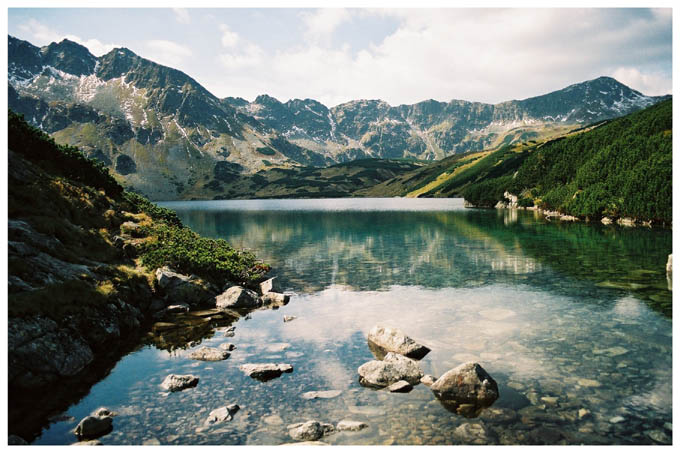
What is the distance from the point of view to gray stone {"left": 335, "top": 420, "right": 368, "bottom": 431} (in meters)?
14.0

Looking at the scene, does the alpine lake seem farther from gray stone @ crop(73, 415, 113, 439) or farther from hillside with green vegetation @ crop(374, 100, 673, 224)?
hillside with green vegetation @ crop(374, 100, 673, 224)

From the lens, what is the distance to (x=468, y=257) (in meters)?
51.9

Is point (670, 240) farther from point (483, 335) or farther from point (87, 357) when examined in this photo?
point (87, 357)

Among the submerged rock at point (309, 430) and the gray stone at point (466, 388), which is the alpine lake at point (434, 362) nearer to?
the submerged rock at point (309, 430)

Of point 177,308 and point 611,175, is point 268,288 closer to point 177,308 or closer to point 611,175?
point 177,308

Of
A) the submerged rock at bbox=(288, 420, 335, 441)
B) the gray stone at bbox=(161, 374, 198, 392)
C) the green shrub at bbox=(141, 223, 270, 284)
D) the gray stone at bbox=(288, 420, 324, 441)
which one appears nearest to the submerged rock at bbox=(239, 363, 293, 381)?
the gray stone at bbox=(161, 374, 198, 392)

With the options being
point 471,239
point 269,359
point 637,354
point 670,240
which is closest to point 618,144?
point 670,240

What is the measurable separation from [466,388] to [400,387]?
2.54 metres

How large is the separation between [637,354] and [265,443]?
708 inches

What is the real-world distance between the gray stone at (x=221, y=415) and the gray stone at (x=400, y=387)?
19.8ft

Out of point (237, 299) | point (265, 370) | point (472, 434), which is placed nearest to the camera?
point (472, 434)

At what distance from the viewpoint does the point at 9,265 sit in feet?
67.9

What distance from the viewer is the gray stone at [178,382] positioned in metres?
17.2

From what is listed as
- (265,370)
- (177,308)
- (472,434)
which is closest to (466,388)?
(472,434)
